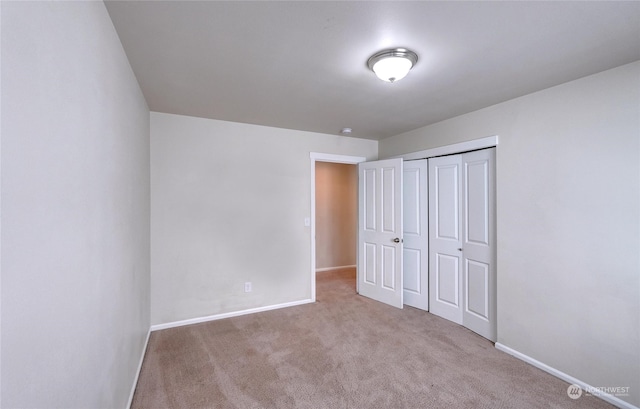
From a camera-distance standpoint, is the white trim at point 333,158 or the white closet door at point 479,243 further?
the white trim at point 333,158

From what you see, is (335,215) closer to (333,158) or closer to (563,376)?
(333,158)

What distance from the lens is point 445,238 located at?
3.42 m

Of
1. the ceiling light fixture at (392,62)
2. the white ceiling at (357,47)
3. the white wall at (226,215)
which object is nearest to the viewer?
the white ceiling at (357,47)

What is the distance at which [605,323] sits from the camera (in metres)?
2.05

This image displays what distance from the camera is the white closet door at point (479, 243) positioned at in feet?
9.48

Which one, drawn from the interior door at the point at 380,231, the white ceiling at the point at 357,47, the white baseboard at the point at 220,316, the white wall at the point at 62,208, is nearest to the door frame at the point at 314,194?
the white baseboard at the point at 220,316

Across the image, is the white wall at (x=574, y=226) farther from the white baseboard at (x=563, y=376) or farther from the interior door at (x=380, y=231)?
the interior door at (x=380, y=231)

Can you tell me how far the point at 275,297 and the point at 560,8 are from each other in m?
3.66

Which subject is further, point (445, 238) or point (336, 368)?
point (445, 238)

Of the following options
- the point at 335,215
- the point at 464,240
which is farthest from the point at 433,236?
the point at 335,215

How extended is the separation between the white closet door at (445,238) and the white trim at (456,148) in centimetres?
8

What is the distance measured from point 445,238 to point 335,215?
2.89m

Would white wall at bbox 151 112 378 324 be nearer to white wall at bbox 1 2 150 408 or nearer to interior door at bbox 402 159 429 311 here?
interior door at bbox 402 159 429 311

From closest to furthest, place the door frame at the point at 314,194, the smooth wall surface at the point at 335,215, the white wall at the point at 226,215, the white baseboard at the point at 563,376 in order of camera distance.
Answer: the white baseboard at the point at 563,376
the white wall at the point at 226,215
the door frame at the point at 314,194
the smooth wall surface at the point at 335,215
